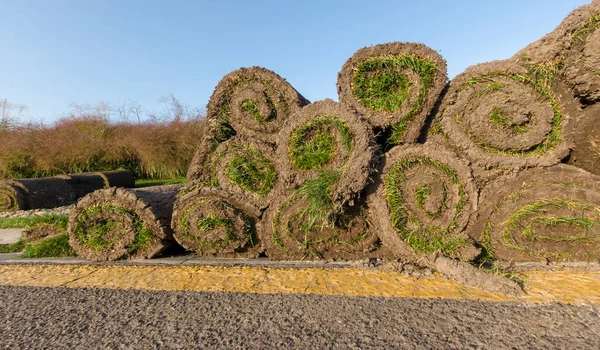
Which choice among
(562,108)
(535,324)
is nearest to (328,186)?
(535,324)

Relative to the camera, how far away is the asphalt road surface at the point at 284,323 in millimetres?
1376

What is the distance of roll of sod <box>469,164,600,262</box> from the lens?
7.13 ft

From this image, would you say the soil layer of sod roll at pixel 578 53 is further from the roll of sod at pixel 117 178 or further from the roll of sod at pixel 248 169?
the roll of sod at pixel 117 178

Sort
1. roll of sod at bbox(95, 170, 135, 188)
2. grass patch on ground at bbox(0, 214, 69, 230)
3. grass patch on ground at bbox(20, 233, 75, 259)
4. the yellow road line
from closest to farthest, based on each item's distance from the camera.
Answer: the yellow road line < grass patch on ground at bbox(20, 233, 75, 259) < grass patch on ground at bbox(0, 214, 69, 230) < roll of sod at bbox(95, 170, 135, 188)

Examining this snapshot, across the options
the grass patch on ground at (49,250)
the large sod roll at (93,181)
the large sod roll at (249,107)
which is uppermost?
the large sod roll at (249,107)

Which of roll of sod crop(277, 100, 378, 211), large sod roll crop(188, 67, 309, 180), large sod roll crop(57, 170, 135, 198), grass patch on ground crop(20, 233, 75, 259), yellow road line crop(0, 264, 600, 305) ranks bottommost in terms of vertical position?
yellow road line crop(0, 264, 600, 305)

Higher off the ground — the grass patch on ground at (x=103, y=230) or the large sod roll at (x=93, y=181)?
the large sod roll at (x=93, y=181)

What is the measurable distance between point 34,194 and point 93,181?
1.36 m

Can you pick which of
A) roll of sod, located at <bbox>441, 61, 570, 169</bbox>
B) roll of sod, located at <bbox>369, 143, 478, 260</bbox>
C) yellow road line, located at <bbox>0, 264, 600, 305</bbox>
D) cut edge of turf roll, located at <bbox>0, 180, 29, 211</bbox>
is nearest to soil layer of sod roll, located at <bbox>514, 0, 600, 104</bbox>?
roll of sod, located at <bbox>441, 61, 570, 169</bbox>

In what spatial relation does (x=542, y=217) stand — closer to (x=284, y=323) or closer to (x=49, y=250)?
(x=284, y=323)

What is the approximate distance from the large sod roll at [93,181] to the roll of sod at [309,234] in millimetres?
6638

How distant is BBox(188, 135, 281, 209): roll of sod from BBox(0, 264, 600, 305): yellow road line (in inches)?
23.7

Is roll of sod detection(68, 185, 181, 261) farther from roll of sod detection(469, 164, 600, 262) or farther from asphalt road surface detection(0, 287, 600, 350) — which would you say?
roll of sod detection(469, 164, 600, 262)

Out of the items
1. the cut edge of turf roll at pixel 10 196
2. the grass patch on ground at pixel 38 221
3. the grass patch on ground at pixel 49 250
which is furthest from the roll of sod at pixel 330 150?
the cut edge of turf roll at pixel 10 196
